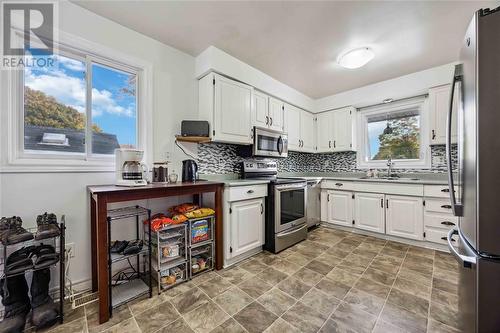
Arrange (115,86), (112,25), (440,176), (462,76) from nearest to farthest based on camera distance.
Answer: (462,76) < (112,25) < (115,86) < (440,176)

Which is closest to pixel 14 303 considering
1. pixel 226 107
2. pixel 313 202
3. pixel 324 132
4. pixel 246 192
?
pixel 246 192

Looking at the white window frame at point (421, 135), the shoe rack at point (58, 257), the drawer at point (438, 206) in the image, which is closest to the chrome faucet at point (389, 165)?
the white window frame at point (421, 135)

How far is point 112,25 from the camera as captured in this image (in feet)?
6.34

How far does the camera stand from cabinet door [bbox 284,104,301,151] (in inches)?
139

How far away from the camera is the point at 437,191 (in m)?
2.57

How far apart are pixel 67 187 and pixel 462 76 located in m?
2.76

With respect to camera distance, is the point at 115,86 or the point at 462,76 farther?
the point at 115,86

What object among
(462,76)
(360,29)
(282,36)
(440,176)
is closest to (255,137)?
(282,36)

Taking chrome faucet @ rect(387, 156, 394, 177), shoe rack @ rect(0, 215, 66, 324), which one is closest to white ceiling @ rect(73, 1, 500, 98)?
chrome faucet @ rect(387, 156, 394, 177)

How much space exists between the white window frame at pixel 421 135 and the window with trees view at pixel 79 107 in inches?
149

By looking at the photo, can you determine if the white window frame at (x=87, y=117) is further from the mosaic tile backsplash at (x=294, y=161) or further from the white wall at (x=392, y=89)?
the white wall at (x=392, y=89)

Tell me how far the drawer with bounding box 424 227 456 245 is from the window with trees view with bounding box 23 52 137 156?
3787 mm

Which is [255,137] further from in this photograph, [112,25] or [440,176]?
[440,176]

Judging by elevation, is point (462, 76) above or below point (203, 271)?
above
